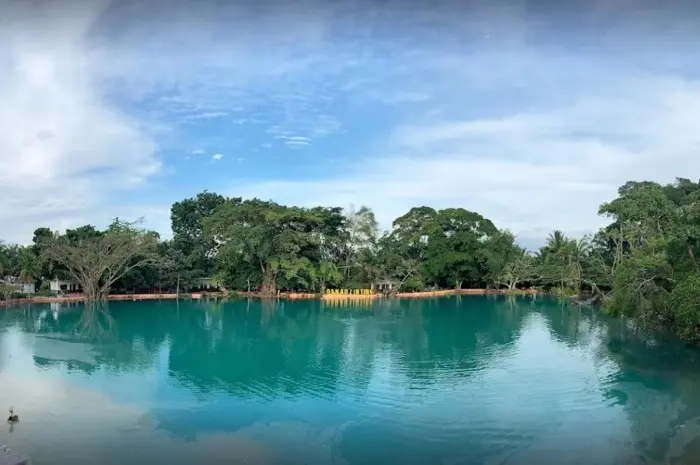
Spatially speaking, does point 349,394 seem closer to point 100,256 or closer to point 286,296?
point 100,256

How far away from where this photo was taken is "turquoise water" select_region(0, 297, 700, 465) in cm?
782

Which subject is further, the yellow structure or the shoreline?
the yellow structure

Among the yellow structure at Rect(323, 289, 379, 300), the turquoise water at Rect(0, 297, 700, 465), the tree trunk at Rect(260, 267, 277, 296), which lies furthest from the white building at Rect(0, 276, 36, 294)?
the yellow structure at Rect(323, 289, 379, 300)

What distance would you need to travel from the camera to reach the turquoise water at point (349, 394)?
7816 millimetres

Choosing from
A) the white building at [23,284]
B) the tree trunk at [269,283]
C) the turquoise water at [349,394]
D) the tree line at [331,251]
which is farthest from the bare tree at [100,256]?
the turquoise water at [349,394]

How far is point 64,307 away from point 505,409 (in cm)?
2320

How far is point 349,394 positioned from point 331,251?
2339 cm

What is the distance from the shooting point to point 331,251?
111ft

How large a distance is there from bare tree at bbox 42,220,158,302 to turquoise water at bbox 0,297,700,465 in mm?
7350

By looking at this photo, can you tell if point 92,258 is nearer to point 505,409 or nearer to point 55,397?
point 55,397

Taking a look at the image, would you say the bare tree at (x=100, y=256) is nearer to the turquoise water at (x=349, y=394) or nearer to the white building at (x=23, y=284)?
the white building at (x=23, y=284)

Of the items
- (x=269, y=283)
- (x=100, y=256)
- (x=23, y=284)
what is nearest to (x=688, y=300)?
(x=269, y=283)

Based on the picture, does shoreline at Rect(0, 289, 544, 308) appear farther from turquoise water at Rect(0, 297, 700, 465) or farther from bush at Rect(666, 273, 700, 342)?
bush at Rect(666, 273, 700, 342)

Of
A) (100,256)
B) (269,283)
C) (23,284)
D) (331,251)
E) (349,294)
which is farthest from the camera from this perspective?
(331,251)
